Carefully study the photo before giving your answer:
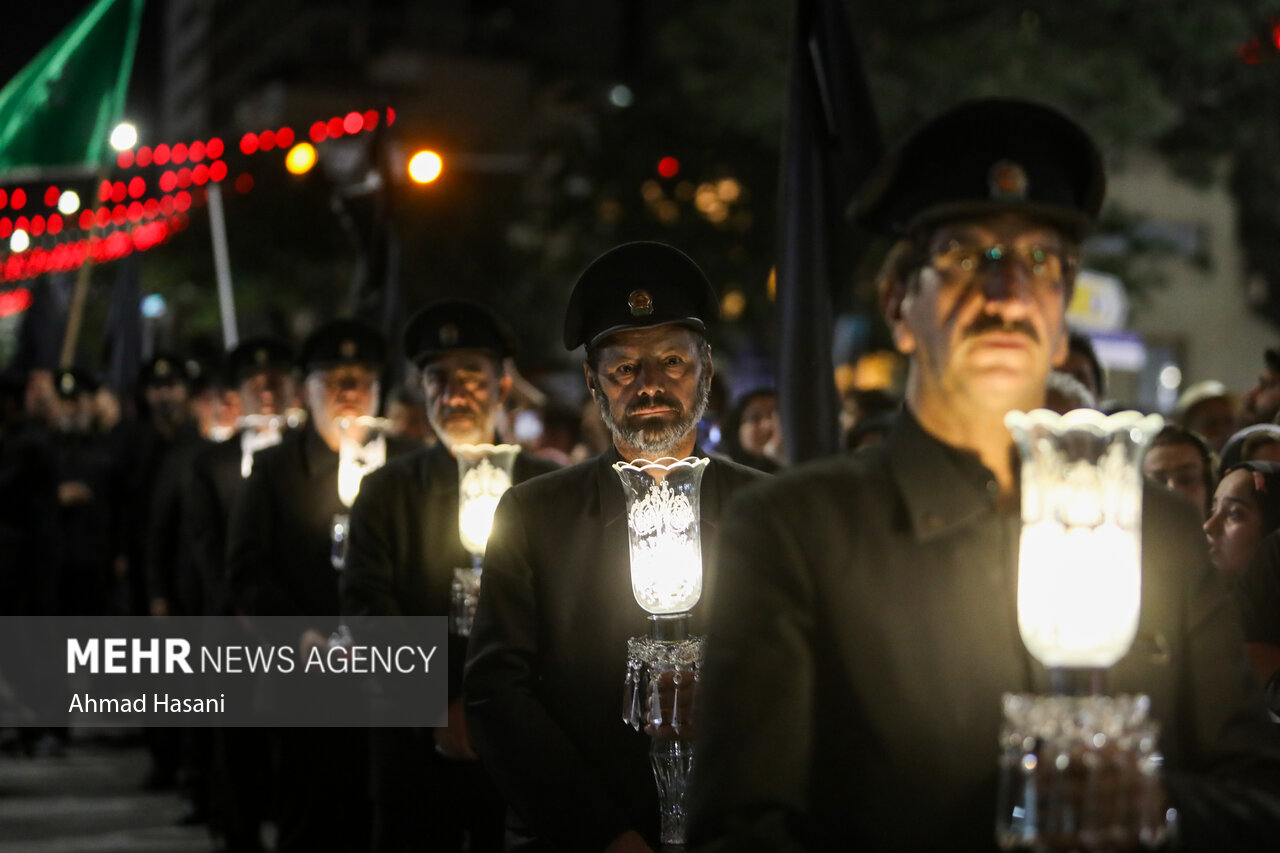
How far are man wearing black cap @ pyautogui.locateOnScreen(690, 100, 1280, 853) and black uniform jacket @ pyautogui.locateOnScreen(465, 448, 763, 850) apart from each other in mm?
1485

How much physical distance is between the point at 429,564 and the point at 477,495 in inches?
40.4

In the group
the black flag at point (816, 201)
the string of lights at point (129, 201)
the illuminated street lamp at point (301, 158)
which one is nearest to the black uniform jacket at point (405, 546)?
the black flag at point (816, 201)

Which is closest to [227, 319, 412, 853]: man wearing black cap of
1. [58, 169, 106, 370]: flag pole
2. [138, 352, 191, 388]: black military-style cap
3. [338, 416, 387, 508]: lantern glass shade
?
[338, 416, 387, 508]: lantern glass shade

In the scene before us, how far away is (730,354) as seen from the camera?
126ft

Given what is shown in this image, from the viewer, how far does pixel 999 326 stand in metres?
2.83

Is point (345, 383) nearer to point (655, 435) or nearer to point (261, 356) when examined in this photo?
point (261, 356)

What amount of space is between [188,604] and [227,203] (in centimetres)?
3917

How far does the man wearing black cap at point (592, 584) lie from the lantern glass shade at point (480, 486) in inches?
34.5

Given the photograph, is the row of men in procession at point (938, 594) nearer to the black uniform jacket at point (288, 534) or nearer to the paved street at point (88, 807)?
the black uniform jacket at point (288, 534)

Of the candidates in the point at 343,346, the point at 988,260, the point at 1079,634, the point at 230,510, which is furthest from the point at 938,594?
the point at 230,510

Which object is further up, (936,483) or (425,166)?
(425,166)

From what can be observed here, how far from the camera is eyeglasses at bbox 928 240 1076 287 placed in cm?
286

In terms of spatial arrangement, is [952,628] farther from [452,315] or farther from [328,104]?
[328,104]

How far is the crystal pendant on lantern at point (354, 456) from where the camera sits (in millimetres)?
7801
